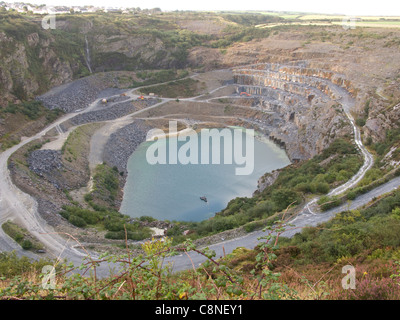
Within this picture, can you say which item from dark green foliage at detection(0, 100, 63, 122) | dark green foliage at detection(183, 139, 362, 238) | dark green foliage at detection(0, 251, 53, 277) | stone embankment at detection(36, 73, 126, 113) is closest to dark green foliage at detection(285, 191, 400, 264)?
dark green foliage at detection(183, 139, 362, 238)

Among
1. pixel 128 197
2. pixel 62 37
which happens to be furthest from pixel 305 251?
pixel 62 37

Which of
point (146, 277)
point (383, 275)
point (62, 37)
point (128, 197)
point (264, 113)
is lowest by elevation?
point (128, 197)

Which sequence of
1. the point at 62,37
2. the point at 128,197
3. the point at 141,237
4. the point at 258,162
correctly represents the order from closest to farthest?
the point at 141,237
the point at 128,197
the point at 258,162
the point at 62,37

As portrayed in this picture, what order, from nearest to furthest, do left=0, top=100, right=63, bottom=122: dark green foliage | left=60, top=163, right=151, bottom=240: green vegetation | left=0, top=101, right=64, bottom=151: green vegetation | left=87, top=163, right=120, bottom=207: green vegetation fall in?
left=60, top=163, right=151, bottom=240: green vegetation < left=87, top=163, right=120, bottom=207: green vegetation < left=0, top=101, right=64, bottom=151: green vegetation < left=0, top=100, right=63, bottom=122: dark green foliage

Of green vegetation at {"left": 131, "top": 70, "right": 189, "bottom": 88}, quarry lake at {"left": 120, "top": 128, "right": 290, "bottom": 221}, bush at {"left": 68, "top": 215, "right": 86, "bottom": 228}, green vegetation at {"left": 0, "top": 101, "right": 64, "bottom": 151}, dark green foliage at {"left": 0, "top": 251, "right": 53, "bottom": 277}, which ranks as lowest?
quarry lake at {"left": 120, "top": 128, "right": 290, "bottom": 221}

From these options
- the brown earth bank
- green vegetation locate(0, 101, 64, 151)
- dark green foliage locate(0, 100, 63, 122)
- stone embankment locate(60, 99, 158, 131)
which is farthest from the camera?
stone embankment locate(60, 99, 158, 131)

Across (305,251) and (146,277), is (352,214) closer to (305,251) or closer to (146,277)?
(305,251)

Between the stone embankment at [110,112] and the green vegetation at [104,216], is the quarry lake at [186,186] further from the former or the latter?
the stone embankment at [110,112]

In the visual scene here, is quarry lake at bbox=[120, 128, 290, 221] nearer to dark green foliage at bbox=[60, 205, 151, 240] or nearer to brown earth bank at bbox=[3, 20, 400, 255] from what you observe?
brown earth bank at bbox=[3, 20, 400, 255]
